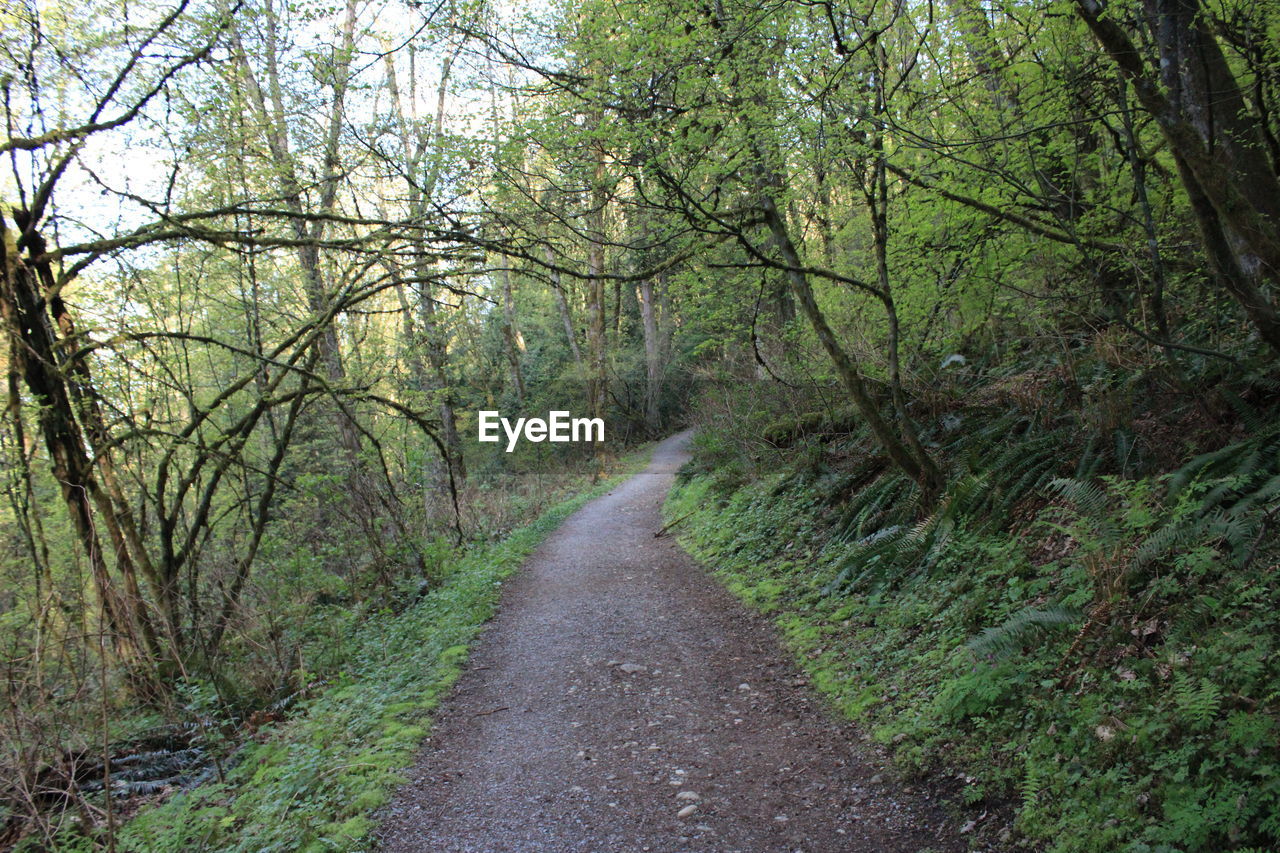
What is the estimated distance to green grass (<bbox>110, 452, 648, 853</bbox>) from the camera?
3.95 metres

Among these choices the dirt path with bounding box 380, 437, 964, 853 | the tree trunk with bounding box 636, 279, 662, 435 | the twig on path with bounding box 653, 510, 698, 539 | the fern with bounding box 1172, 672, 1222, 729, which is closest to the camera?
the fern with bounding box 1172, 672, 1222, 729

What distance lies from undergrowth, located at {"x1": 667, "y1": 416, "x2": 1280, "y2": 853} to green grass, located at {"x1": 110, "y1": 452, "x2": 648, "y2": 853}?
3.18 m

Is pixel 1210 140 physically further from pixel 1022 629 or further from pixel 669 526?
pixel 669 526

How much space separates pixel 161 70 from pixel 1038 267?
8.80 metres

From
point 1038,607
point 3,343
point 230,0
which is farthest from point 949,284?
point 3,343

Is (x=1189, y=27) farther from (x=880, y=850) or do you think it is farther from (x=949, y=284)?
(x=880, y=850)

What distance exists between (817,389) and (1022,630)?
649 centimetres

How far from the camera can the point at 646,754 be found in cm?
459

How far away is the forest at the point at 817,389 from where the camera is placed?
370 cm

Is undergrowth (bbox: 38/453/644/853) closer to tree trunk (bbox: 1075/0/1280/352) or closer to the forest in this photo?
the forest

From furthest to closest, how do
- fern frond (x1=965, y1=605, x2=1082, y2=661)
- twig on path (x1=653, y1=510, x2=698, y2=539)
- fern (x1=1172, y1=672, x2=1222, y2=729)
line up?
1. twig on path (x1=653, y1=510, x2=698, y2=539)
2. fern frond (x1=965, y1=605, x2=1082, y2=661)
3. fern (x1=1172, y1=672, x2=1222, y2=729)

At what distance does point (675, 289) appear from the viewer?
8719 millimetres

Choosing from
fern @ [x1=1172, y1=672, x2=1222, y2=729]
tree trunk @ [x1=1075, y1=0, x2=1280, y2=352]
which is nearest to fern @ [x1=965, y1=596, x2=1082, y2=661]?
fern @ [x1=1172, y1=672, x2=1222, y2=729]

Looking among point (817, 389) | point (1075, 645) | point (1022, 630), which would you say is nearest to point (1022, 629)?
point (1022, 630)
